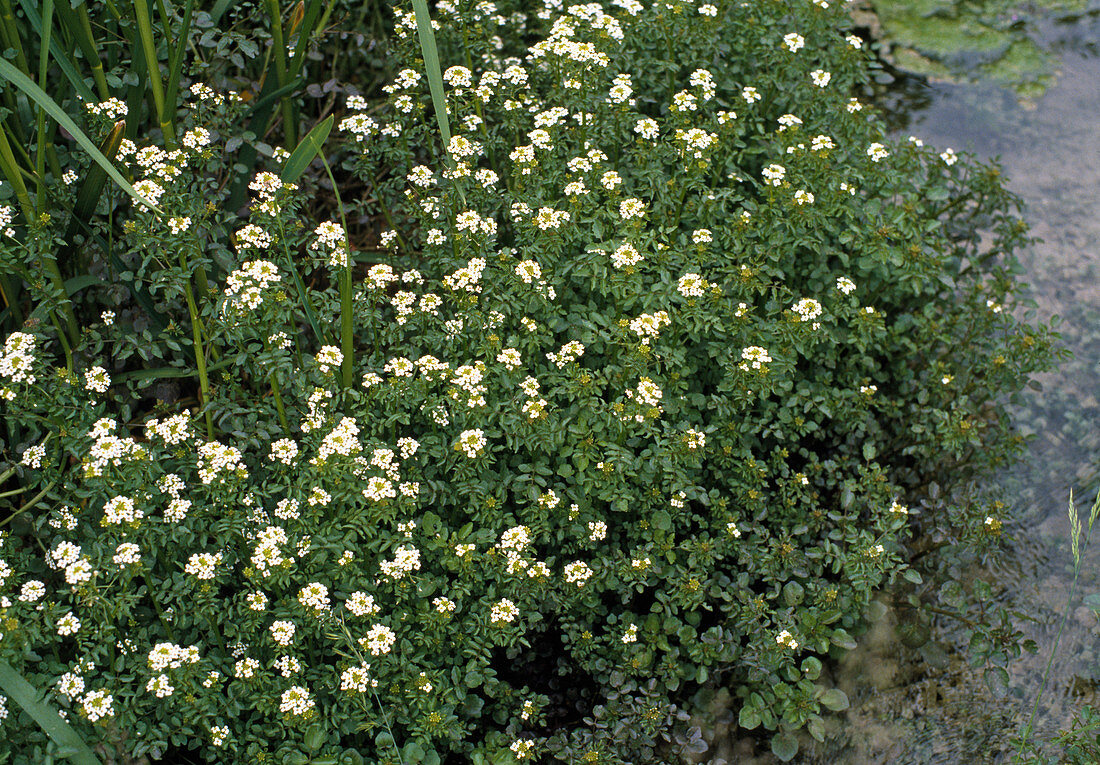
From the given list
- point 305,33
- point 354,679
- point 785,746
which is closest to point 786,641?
point 785,746

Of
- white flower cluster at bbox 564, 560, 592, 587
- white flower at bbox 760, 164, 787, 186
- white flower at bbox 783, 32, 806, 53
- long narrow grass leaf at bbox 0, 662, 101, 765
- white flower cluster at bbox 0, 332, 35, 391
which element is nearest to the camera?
long narrow grass leaf at bbox 0, 662, 101, 765

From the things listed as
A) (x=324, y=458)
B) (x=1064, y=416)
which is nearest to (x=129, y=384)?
(x=324, y=458)

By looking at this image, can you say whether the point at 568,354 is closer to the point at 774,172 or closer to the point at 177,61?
the point at 774,172

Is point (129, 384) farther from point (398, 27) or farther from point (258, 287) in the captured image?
point (398, 27)

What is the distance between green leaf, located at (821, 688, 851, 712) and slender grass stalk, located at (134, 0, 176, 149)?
286 centimetres

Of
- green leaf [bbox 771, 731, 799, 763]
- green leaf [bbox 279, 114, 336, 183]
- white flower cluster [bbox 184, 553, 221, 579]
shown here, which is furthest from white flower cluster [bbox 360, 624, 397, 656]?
green leaf [bbox 279, 114, 336, 183]

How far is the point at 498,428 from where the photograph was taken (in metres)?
2.89

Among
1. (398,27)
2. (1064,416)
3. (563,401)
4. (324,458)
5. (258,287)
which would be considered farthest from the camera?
(1064,416)

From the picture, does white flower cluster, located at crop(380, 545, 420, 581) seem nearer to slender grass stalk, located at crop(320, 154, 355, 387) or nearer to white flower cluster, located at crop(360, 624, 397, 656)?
white flower cluster, located at crop(360, 624, 397, 656)

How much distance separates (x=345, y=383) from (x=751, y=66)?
2.56 meters

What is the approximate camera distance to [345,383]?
9.61 feet

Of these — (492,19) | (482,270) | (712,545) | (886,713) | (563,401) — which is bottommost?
(886,713)

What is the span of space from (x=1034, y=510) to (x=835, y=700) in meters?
1.38

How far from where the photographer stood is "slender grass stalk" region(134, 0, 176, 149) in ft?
9.36
